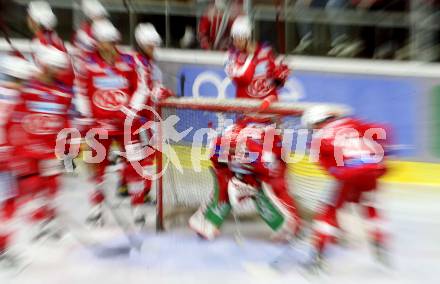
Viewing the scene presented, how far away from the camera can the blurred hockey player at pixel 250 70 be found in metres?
3.24

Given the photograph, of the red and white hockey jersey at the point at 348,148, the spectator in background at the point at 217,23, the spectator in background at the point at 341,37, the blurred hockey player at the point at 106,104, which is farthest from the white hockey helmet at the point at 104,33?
the spectator in background at the point at 341,37

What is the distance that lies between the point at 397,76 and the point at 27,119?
334 cm

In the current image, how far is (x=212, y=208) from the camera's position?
2975 mm

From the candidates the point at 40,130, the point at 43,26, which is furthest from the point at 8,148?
the point at 43,26

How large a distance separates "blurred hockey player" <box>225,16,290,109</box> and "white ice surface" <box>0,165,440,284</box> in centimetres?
77

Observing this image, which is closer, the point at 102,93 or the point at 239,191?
the point at 239,191

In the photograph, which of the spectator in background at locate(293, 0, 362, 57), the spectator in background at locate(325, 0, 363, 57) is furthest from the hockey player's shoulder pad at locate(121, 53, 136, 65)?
the spectator in background at locate(325, 0, 363, 57)

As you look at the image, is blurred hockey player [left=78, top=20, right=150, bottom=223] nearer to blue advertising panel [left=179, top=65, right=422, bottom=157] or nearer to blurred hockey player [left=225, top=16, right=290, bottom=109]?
blurred hockey player [left=225, top=16, right=290, bottom=109]

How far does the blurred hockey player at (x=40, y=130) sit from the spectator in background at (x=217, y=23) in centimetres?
220

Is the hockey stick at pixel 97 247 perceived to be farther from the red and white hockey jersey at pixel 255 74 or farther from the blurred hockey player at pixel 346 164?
the red and white hockey jersey at pixel 255 74

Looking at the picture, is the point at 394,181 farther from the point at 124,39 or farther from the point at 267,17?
the point at 124,39

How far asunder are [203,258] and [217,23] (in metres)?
2.71

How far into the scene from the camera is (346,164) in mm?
2426

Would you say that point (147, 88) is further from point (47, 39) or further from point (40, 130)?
point (40, 130)
